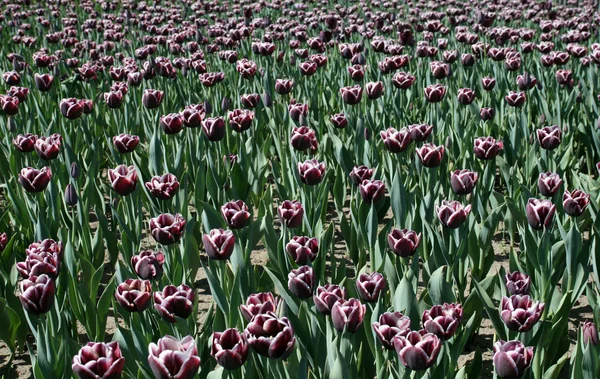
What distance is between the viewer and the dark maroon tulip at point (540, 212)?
2523 millimetres

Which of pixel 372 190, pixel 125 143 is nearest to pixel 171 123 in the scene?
pixel 125 143

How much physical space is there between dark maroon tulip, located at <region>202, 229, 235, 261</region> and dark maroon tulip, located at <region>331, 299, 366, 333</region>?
53cm

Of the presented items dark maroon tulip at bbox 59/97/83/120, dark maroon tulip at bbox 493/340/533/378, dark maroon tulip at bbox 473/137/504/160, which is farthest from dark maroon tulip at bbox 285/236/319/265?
dark maroon tulip at bbox 59/97/83/120

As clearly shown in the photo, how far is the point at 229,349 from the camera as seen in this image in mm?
1707

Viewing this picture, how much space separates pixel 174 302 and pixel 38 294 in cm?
40

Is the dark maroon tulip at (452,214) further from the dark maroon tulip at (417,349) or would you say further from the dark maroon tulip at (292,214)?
the dark maroon tulip at (417,349)

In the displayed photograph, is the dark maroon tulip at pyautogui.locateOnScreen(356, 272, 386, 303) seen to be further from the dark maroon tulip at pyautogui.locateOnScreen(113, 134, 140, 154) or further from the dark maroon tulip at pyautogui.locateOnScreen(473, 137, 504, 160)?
the dark maroon tulip at pyautogui.locateOnScreen(113, 134, 140, 154)

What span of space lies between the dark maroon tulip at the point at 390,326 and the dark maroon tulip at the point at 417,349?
74 mm

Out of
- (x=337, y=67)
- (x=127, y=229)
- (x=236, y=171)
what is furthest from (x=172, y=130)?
(x=337, y=67)

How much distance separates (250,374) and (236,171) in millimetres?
1846

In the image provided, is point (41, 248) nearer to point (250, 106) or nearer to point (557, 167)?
point (250, 106)

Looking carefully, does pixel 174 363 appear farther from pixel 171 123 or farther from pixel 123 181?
pixel 171 123

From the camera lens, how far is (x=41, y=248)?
2.29m

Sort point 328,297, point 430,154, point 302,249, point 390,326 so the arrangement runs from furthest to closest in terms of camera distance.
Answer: point 430,154 < point 302,249 < point 328,297 < point 390,326
